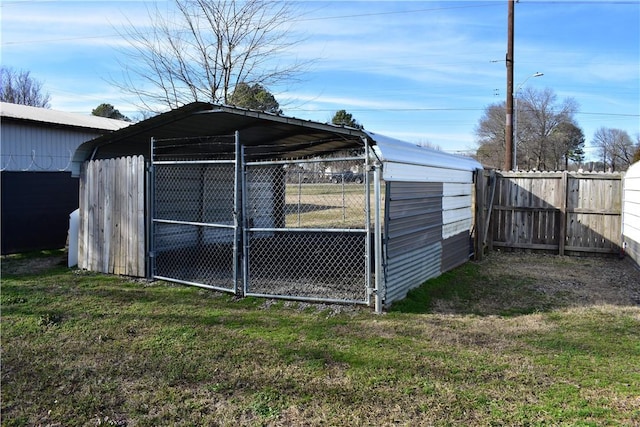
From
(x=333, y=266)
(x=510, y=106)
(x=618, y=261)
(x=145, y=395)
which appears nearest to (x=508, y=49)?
(x=510, y=106)

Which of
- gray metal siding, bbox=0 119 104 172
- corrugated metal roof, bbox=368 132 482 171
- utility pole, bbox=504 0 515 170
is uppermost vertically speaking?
utility pole, bbox=504 0 515 170

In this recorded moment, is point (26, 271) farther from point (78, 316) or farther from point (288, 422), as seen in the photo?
point (288, 422)

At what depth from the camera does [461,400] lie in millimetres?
3205

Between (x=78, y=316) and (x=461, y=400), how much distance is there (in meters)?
4.25

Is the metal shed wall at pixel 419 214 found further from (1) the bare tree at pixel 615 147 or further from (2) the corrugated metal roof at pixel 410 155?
(1) the bare tree at pixel 615 147

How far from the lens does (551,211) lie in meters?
10.0

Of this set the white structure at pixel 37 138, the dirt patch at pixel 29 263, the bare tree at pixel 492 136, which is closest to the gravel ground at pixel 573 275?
the dirt patch at pixel 29 263

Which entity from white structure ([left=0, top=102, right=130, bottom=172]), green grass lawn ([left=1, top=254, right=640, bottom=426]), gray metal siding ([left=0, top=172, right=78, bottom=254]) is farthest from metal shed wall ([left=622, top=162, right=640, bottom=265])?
white structure ([left=0, top=102, right=130, bottom=172])

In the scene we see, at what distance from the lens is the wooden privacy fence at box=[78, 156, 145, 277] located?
7.04 m

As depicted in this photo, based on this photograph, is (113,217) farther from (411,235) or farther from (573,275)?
(573,275)

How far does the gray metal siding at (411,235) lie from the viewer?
5.41 meters

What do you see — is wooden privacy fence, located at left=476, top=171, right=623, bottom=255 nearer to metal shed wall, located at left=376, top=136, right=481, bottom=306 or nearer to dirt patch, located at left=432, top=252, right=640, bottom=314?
dirt patch, located at left=432, top=252, right=640, bottom=314

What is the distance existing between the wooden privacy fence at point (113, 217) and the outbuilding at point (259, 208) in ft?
0.09

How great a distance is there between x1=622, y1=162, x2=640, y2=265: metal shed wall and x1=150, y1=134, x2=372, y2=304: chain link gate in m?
4.76
